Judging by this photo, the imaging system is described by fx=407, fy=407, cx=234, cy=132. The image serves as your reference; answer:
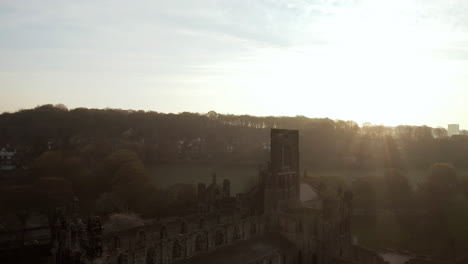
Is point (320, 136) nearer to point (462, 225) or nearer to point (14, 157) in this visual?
point (462, 225)

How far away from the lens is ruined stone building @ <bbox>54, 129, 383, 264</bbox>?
60.3 feet

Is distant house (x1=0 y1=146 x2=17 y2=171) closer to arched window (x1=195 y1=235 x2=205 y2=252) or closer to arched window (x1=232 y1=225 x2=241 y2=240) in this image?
arched window (x1=232 y1=225 x2=241 y2=240)

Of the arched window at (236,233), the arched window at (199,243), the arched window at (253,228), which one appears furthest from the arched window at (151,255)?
the arched window at (253,228)

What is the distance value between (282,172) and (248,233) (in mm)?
6465

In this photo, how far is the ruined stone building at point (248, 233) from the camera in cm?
1839

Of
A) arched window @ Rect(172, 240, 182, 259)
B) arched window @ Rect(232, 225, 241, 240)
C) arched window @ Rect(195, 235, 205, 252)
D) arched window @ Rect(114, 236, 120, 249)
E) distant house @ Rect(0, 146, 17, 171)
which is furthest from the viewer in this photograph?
distant house @ Rect(0, 146, 17, 171)

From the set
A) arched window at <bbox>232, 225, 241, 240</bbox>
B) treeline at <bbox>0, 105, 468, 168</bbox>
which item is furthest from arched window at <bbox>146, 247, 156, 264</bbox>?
treeline at <bbox>0, 105, 468, 168</bbox>

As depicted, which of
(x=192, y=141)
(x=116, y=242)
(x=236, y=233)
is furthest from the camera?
(x=192, y=141)

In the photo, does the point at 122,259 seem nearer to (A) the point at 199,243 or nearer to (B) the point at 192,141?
(A) the point at 199,243

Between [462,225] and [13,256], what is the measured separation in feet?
162

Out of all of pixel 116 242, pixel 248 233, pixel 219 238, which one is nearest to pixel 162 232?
pixel 116 242

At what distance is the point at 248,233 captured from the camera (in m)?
28.4

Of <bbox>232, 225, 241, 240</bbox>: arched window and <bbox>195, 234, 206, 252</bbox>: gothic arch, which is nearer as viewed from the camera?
<bbox>195, 234, 206, 252</bbox>: gothic arch

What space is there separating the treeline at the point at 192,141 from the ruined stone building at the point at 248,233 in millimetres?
39958
